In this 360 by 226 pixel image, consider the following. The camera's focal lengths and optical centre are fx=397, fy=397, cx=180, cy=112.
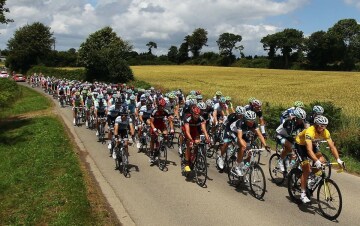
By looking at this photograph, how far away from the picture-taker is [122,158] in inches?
483

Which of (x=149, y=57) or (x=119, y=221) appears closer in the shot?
(x=119, y=221)

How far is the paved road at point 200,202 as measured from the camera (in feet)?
27.6

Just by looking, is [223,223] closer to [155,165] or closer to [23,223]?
[23,223]

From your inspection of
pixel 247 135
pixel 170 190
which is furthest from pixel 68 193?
pixel 247 135

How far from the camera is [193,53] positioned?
142 meters

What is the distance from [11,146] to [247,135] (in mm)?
12507

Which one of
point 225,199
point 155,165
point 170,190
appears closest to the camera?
point 225,199

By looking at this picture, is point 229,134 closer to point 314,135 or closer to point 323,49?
point 314,135

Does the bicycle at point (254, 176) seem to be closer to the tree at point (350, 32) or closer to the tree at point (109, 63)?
the tree at point (109, 63)

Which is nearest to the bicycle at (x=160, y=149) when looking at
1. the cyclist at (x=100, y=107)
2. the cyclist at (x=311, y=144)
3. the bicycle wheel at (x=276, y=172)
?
the bicycle wheel at (x=276, y=172)

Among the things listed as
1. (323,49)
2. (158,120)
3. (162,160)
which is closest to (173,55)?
(323,49)

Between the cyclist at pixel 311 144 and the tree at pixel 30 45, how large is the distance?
77752 millimetres

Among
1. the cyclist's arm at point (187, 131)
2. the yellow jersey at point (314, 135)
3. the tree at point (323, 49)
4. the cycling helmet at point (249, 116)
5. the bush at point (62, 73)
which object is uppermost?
the tree at point (323, 49)

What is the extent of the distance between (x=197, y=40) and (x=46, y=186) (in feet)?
439
